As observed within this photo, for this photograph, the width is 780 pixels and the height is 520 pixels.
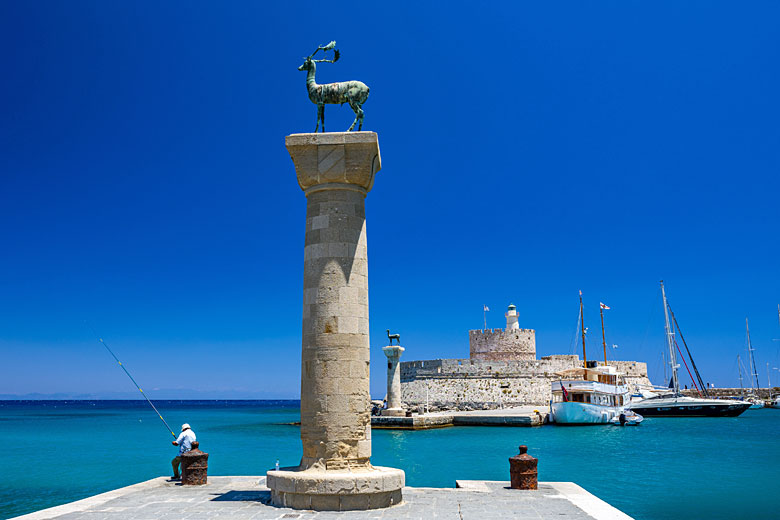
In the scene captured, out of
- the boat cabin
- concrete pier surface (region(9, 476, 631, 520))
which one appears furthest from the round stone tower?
concrete pier surface (region(9, 476, 631, 520))

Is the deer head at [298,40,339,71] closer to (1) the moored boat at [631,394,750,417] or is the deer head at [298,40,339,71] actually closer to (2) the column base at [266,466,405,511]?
(2) the column base at [266,466,405,511]

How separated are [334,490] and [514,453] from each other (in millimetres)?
16381

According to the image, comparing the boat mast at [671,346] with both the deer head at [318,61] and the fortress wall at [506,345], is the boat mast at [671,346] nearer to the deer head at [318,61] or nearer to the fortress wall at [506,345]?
the fortress wall at [506,345]

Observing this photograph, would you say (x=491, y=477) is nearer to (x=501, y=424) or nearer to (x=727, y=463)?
(x=727, y=463)

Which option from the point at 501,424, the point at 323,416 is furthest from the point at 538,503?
the point at 501,424

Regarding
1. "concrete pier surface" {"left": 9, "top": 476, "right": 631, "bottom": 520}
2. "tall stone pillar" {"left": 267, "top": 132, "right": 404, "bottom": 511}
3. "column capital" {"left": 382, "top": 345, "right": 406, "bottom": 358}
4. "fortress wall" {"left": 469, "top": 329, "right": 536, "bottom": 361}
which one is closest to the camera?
"concrete pier surface" {"left": 9, "top": 476, "right": 631, "bottom": 520}

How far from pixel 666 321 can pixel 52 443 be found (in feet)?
143

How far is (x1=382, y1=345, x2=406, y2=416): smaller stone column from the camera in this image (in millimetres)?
32156

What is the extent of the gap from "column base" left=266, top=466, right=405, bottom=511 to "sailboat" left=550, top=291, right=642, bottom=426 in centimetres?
2955

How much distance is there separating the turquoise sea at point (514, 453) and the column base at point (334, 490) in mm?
6805

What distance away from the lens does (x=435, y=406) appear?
4209cm

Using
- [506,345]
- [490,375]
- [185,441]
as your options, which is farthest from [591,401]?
[185,441]

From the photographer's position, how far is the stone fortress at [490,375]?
135ft

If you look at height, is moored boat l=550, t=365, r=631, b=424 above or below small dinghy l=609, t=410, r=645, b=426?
above
